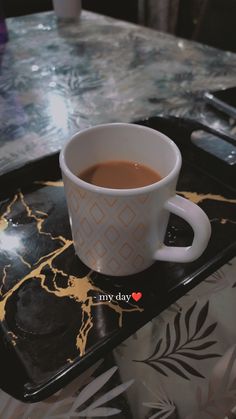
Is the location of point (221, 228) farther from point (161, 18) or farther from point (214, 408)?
point (161, 18)

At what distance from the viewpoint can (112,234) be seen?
37 cm

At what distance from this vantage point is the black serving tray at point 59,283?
0.33 metres

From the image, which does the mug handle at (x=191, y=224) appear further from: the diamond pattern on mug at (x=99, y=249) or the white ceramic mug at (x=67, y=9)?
the white ceramic mug at (x=67, y=9)

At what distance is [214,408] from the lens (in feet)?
1.19

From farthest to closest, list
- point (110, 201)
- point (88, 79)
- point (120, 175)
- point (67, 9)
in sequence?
1. point (67, 9)
2. point (88, 79)
3. point (120, 175)
4. point (110, 201)

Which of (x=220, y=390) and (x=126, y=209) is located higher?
(x=126, y=209)

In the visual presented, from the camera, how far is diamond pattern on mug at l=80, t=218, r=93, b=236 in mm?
372

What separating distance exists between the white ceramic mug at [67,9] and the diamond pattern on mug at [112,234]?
1.22m

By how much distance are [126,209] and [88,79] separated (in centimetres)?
64

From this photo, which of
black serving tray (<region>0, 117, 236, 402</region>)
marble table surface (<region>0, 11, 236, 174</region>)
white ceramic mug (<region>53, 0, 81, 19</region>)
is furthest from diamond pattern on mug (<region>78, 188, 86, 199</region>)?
white ceramic mug (<region>53, 0, 81, 19</region>)

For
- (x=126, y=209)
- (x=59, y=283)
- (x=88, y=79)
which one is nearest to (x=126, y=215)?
(x=126, y=209)

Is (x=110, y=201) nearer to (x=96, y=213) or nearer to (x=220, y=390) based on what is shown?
(x=96, y=213)

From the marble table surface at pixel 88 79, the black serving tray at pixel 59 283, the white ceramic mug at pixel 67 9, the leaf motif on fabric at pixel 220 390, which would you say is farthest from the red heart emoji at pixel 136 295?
the white ceramic mug at pixel 67 9

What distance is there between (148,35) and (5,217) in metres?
0.93
